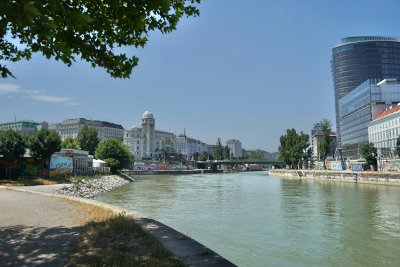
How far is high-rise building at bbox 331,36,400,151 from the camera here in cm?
17662

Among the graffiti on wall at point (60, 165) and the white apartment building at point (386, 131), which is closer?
the graffiti on wall at point (60, 165)

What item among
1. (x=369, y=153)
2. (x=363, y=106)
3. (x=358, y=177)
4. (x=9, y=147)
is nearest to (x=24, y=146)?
(x=9, y=147)

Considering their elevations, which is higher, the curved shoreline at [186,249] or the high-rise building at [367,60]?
the high-rise building at [367,60]

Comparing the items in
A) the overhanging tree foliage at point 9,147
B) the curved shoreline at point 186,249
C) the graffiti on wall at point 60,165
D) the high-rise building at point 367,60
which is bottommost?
the curved shoreline at point 186,249

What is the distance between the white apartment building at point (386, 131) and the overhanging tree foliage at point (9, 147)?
79.5 m

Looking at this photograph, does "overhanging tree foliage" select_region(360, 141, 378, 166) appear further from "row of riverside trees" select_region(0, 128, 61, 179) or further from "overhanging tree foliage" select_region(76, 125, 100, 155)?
"overhanging tree foliage" select_region(76, 125, 100, 155)

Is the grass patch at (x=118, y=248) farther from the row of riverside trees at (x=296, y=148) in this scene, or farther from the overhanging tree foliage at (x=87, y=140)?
the overhanging tree foliage at (x=87, y=140)

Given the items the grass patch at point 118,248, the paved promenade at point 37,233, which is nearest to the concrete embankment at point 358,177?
the paved promenade at point 37,233

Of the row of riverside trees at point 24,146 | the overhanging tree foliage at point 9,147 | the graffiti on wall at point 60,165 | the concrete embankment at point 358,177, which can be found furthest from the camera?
the concrete embankment at point 358,177

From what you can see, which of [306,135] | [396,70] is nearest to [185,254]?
[306,135]

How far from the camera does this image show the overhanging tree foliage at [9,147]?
40875 millimetres

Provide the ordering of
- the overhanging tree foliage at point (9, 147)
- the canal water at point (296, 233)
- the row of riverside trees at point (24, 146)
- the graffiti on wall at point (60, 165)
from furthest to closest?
the graffiti on wall at point (60, 165) → the row of riverside trees at point (24, 146) → the overhanging tree foliage at point (9, 147) → the canal water at point (296, 233)

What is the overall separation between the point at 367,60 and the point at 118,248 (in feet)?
629

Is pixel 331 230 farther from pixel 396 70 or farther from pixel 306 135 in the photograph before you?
pixel 396 70
